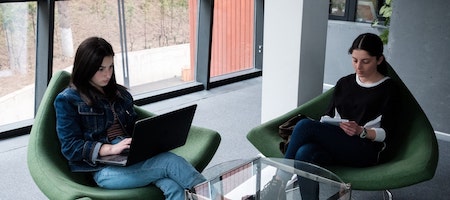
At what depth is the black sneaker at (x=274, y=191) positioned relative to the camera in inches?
95.2

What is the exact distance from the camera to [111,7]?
4594 millimetres

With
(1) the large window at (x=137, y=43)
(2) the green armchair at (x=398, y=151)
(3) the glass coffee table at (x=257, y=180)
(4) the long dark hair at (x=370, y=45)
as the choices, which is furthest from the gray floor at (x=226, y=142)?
(4) the long dark hair at (x=370, y=45)

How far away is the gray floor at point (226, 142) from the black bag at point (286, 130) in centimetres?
65

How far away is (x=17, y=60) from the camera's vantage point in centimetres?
411

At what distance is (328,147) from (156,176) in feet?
3.13

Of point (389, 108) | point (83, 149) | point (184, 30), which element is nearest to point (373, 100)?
point (389, 108)

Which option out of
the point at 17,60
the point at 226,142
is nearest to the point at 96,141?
the point at 226,142

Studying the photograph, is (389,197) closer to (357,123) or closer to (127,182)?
(357,123)

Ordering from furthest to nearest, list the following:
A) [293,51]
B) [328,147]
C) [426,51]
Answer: [426,51]
[293,51]
[328,147]

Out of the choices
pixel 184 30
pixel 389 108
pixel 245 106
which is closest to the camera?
pixel 389 108

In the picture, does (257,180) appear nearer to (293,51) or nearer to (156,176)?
(156,176)

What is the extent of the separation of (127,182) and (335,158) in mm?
1127

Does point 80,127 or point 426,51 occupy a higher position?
point 426,51

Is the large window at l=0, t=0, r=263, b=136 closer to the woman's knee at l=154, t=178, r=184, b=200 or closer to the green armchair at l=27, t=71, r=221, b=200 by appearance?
Result: the green armchair at l=27, t=71, r=221, b=200
